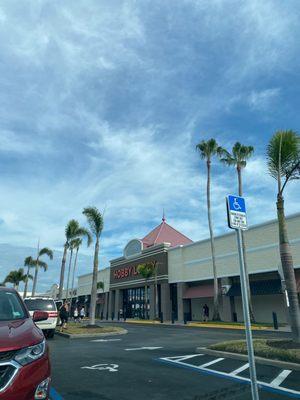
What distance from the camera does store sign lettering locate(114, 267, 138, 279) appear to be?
47594 mm

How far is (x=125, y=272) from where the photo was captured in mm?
50062

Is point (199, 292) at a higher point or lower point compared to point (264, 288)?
higher

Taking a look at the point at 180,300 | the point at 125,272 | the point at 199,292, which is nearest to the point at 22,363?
the point at 199,292

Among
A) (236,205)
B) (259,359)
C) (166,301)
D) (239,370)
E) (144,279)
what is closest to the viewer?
(236,205)

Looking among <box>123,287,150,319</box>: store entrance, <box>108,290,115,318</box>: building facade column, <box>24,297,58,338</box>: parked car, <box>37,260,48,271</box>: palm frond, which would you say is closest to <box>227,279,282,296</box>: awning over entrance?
<box>123,287,150,319</box>: store entrance

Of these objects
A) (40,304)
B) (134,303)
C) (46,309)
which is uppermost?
(134,303)

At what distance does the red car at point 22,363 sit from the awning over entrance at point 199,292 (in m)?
31.8

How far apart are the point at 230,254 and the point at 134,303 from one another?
1994 centimetres

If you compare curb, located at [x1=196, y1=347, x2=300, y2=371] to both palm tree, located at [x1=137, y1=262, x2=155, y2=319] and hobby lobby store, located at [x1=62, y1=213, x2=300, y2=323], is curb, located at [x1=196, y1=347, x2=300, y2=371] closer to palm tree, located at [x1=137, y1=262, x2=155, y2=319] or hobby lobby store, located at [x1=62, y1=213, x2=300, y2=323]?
hobby lobby store, located at [x1=62, y1=213, x2=300, y2=323]

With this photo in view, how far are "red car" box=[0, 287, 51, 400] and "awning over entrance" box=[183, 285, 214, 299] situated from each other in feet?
104

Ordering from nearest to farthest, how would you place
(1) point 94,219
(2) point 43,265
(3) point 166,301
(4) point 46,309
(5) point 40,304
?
(4) point 46,309 → (5) point 40,304 → (1) point 94,219 → (3) point 166,301 → (2) point 43,265

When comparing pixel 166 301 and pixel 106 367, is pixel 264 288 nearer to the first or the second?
pixel 166 301

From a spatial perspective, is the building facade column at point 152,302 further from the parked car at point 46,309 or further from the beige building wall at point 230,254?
the parked car at point 46,309

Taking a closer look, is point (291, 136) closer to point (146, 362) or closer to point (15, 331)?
point (146, 362)
